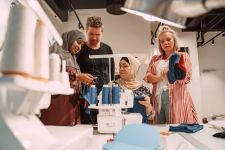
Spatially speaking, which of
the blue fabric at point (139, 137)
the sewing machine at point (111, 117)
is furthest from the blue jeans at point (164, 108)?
the blue fabric at point (139, 137)

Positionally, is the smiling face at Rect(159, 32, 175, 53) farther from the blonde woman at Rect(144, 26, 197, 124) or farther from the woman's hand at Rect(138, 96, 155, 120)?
the woman's hand at Rect(138, 96, 155, 120)

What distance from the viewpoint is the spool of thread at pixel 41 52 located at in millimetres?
616

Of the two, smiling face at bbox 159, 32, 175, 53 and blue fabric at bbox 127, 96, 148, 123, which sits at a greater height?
smiling face at bbox 159, 32, 175, 53

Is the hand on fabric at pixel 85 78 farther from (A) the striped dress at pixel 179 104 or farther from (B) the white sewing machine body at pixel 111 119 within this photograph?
(B) the white sewing machine body at pixel 111 119

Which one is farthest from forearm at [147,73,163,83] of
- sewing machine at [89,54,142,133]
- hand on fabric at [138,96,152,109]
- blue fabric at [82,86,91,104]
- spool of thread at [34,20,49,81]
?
spool of thread at [34,20,49,81]

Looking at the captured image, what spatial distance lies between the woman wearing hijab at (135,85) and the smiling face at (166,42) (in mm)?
469

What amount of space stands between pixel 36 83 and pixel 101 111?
1568mm

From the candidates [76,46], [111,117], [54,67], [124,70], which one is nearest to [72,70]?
[76,46]

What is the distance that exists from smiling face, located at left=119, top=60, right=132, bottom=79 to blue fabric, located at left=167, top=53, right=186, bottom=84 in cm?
58

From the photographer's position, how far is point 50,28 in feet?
2.36

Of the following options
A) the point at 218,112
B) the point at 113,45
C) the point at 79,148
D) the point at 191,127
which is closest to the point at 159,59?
the point at 113,45

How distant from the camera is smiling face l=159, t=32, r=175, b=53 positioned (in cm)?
348

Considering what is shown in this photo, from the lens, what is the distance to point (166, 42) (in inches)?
138

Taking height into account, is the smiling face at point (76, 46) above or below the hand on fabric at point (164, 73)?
above
